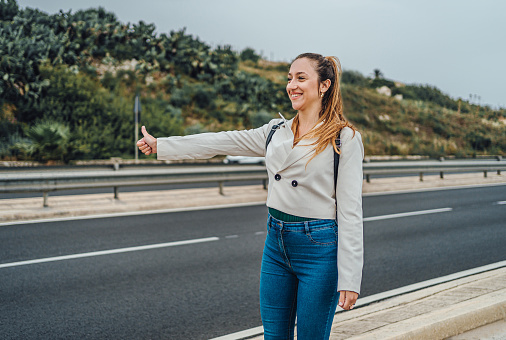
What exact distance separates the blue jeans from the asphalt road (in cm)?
216

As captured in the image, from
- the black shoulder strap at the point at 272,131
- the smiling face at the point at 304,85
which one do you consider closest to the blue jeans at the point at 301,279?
the black shoulder strap at the point at 272,131

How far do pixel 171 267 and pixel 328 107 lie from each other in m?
4.64

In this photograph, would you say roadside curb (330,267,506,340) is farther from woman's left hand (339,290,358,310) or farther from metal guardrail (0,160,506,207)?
metal guardrail (0,160,506,207)

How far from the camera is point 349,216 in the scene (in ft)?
7.71

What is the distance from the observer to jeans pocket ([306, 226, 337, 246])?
2.37 meters

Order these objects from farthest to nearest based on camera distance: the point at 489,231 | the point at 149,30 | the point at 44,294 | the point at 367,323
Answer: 1. the point at 149,30
2. the point at 489,231
3. the point at 44,294
4. the point at 367,323

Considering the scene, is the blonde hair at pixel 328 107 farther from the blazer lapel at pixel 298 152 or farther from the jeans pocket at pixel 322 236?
the jeans pocket at pixel 322 236

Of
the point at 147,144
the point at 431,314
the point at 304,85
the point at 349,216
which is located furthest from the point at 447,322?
the point at 147,144

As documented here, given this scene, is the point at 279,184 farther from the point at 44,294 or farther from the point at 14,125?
the point at 14,125

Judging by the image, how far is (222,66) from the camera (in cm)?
3644

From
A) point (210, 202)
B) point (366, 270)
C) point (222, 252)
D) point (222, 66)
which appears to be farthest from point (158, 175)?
point (222, 66)

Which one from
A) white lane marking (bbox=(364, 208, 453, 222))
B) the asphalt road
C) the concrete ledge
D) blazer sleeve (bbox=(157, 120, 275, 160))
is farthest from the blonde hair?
white lane marking (bbox=(364, 208, 453, 222))

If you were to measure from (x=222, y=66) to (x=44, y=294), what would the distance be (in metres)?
32.3

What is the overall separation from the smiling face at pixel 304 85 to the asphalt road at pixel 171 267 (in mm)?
2744
